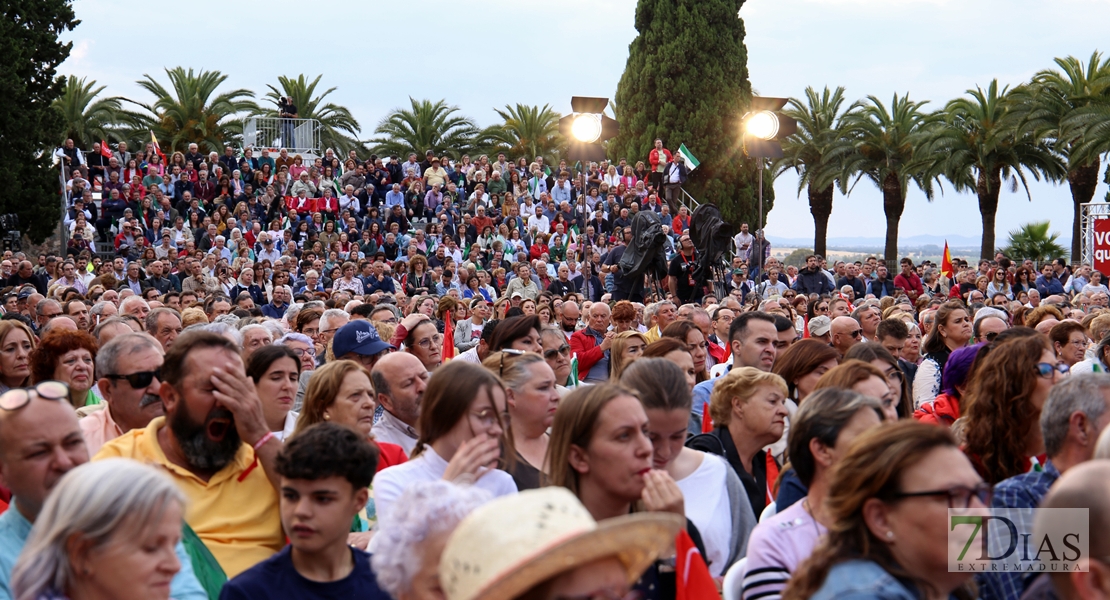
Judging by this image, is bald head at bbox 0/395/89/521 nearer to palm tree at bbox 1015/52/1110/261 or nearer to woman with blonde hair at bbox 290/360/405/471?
woman with blonde hair at bbox 290/360/405/471

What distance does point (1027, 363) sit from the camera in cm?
464

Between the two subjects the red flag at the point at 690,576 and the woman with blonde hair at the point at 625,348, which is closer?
the red flag at the point at 690,576

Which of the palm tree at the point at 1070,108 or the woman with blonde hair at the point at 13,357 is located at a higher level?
the palm tree at the point at 1070,108

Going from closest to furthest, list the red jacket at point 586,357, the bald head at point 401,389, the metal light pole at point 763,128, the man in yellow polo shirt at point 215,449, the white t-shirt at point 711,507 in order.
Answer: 1. the man in yellow polo shirt at point 215,449
2. the white t-shirt at point 711,507
3. the bald head at point 401,389
4. the red jacket at point 586,357
5. the metal light pole at point 763,128

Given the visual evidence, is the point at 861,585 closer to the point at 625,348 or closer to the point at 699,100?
the point at 625,348

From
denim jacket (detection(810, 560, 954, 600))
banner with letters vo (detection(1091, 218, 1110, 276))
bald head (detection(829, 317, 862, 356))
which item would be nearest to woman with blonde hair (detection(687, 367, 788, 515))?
denim jacket (detection(810, 560, 954, 600))

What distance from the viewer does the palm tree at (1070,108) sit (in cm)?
3000

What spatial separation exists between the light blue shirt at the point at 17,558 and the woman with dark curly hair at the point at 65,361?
2.96m

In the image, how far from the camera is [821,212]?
4125 cm

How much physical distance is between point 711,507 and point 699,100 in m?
35.0

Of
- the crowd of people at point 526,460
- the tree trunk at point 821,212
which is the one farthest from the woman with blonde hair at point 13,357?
the tree trunk at point 821,212

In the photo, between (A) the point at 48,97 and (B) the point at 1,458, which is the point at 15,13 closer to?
(A) the point at 48,97

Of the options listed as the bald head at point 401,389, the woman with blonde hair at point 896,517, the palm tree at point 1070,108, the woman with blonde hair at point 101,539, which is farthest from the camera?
the palm tree at point 1070,108

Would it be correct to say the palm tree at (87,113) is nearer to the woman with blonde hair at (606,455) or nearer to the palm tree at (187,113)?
the palm tree at (187,113)
